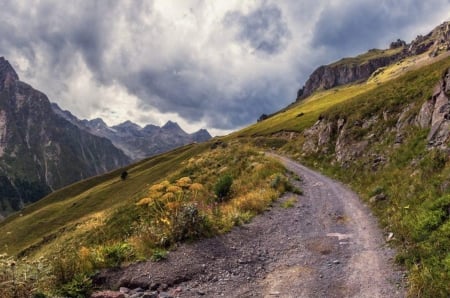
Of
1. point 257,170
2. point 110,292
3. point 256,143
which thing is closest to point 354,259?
point 110,292

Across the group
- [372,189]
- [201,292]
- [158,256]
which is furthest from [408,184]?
[158,256]

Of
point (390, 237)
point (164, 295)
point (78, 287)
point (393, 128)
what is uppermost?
point (78, 287)

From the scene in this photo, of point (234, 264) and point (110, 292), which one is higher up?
point (110, 292)

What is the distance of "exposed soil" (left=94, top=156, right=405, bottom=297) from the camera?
11.2 meters

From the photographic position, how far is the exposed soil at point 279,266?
440 inches

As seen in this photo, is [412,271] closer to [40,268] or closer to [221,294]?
[221,294]

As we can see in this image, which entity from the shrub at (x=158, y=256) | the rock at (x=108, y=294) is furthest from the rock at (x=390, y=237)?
the rock at (x=108, y=294)

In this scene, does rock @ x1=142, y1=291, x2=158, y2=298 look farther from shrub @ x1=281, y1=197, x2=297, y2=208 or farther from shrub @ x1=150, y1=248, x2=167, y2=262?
shrub @ x1=281, y1=197, x2=297, y2=208

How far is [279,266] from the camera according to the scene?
13188mm

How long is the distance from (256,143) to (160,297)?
3227 inches

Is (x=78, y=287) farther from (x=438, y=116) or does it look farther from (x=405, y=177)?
(x=438, y=116)

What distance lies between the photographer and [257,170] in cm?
3341

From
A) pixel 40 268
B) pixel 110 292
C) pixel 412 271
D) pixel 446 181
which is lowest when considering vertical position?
pixel 412 271

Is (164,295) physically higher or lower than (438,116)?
lower
